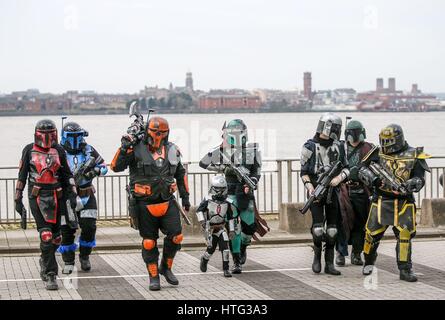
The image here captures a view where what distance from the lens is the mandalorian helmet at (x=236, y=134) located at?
13.3 meters

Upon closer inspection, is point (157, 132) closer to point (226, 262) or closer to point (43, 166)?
point (43, 166)

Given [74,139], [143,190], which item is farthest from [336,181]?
[74,139]

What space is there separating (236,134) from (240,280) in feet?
6.45

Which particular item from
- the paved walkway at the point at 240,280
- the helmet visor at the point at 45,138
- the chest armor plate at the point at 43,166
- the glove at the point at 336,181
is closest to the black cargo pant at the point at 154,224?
the paved walkway at the point at 240,280

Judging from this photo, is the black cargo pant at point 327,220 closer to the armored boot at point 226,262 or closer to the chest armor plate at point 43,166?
the armored boot at point 226,262

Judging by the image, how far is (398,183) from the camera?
12336 mm

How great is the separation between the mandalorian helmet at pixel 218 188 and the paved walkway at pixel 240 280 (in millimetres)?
985

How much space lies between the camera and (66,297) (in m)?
11.3

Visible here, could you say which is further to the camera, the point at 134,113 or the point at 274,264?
the point at 274,264

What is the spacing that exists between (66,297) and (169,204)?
1.61 m
